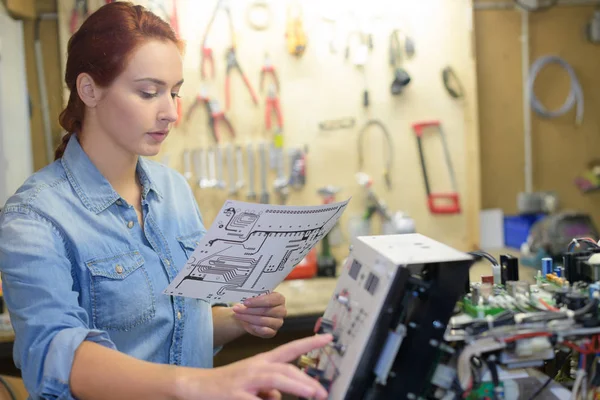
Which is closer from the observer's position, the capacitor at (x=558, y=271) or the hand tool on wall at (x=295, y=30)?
the capacitor at (x=558, y=271)

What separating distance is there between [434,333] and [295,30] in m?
1.98

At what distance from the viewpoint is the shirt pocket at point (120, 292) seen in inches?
43.7

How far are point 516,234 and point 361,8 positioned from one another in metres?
1.23

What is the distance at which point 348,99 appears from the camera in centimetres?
272

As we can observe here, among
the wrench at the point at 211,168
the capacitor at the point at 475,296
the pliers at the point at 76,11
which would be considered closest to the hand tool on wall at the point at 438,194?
the wrench at the point at 211,168

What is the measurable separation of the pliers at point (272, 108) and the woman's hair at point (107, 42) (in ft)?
4.68

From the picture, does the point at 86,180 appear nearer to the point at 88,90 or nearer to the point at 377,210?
the point at 88,90

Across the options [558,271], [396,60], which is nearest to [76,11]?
[396,60]

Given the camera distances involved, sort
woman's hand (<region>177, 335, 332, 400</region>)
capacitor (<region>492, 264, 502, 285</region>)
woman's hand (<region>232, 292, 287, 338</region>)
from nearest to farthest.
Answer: woman's hand (<region>177, 335, 332, 400</region>) → capacitor (<region>492, 264, 502, 285</region>) → woman's hand (<region>232, 292, 287, 338</region>)

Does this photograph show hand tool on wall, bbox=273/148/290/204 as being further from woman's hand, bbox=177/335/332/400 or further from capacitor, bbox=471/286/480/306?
woman's hand, bbox=177/335/332/400

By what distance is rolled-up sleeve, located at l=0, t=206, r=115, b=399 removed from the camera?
906mm

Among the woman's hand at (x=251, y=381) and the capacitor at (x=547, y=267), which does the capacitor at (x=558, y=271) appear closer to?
the capacitor at (x=547, y=267)

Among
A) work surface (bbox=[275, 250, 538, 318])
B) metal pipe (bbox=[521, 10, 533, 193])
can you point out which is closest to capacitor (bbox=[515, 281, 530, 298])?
work surface (bbox=[275, 250, 538, 318])

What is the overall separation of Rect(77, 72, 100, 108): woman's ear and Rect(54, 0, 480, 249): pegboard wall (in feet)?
4.69
